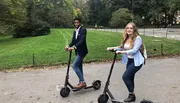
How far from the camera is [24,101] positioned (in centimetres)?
557

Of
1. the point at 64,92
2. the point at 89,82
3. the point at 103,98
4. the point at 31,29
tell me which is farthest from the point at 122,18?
the point at 103,98

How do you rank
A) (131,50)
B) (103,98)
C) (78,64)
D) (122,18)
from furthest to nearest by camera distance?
1. (122,18)
2. (78,64)
3. (103,98)
4. (131,50)

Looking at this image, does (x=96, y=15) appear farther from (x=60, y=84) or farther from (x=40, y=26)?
(x=60, y=84)

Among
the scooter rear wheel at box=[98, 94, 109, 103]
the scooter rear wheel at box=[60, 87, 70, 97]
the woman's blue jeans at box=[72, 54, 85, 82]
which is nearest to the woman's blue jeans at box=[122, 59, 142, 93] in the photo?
the scooter rear wheel at box=[98, 94, 109, 103]

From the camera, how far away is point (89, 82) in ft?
23.4

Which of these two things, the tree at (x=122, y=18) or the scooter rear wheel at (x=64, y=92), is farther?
the tree at (x=122, y=18)

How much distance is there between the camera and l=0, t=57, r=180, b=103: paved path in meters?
5.62

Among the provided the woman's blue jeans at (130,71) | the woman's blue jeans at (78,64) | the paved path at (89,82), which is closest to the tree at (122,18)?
the paved path at (89,82)

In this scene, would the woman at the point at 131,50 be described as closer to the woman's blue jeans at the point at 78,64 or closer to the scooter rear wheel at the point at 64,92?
the woman's blue jeans at the point at 78,64

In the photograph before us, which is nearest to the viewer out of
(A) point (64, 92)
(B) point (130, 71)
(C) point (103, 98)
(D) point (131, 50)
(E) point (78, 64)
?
(D) point (131, 50)

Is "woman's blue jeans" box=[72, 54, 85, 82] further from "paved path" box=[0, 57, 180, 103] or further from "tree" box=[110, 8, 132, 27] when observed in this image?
"tree" box=[110, 8, 132, 27]

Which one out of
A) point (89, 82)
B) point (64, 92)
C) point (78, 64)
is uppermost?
point (78, 64)

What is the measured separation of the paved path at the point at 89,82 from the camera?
18.5ft

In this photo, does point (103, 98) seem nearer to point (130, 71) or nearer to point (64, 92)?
point (130, 71)
